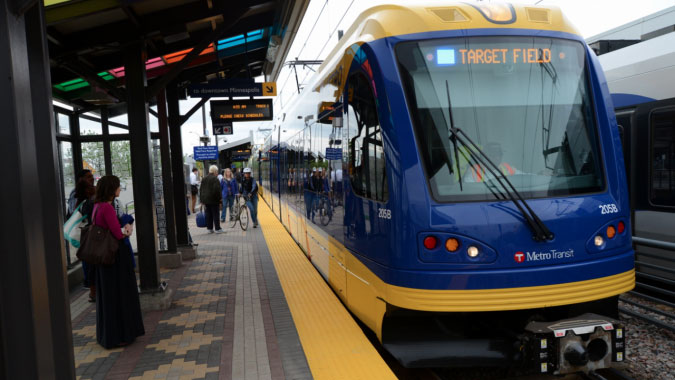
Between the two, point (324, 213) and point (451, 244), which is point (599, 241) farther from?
point (324, 213)

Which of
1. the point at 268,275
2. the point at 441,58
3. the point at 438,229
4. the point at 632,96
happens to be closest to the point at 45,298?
the point at 438,229

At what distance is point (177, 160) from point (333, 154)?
4987 mm

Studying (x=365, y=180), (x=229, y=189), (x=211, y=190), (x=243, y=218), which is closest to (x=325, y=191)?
(x=365, y=180)

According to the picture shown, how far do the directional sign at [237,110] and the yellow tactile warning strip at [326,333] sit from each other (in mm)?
4926

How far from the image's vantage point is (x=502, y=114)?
13.6ft

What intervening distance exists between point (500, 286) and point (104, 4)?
4165 millimetres

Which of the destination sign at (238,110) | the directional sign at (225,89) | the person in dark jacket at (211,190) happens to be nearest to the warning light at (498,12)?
the directional sign at (225,89)

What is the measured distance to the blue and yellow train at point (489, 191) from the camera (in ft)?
12.7

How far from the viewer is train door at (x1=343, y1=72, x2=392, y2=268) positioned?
426 centimetres

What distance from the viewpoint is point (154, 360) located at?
478cm

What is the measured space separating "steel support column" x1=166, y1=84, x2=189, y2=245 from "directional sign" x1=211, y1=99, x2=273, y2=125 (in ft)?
6.86

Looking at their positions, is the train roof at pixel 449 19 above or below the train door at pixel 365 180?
above

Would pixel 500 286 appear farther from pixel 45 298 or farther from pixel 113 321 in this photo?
pixel 113 321

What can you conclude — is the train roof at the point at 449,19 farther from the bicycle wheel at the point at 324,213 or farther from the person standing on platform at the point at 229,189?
the person standing on platform at the point at 229,189
